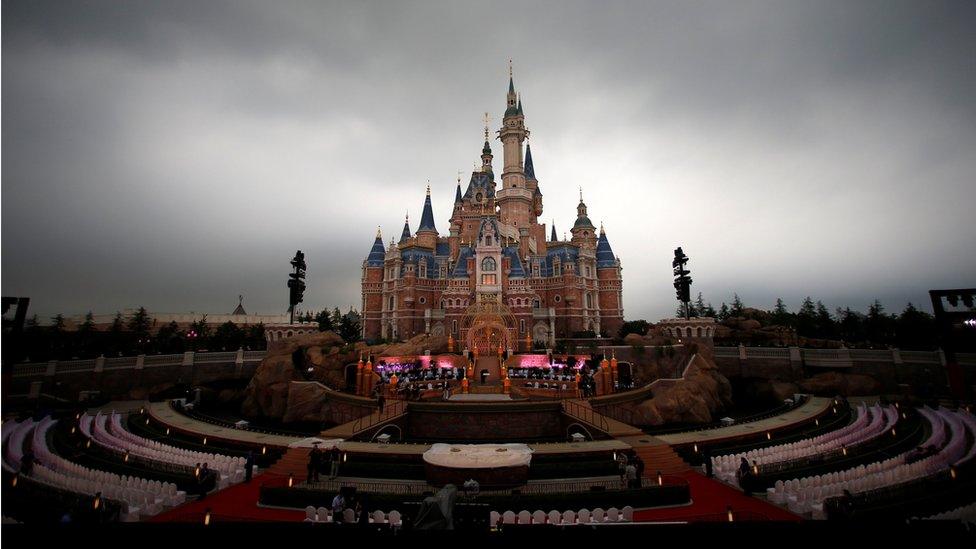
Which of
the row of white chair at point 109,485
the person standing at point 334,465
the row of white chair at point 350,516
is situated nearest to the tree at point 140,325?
the row of white chair at point 109,485

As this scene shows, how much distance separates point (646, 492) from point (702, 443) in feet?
23.3

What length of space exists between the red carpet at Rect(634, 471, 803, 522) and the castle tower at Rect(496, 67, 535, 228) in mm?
53205

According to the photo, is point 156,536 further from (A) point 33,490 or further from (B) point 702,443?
(B) point 702,443

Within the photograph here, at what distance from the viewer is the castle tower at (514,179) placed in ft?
211

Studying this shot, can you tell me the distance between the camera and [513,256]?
51594 mm

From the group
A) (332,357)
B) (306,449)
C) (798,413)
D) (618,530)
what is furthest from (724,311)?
(618,530)

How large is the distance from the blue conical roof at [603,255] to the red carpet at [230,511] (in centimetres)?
5263

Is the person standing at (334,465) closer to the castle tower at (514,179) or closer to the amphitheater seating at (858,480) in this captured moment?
the amphitheater seating at (858,480)

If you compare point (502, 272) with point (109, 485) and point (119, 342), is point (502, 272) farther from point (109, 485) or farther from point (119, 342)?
point (119, 342)

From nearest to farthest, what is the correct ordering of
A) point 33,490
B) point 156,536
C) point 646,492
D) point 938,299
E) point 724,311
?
1. point 156,536
2. point 33,490
3. point 646,492
4. point 938,299
5. point 724,311

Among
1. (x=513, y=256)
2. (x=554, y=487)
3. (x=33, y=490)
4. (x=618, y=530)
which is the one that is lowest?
(x=554, y=487)

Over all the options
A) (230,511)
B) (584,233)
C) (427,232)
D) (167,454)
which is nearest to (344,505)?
(230,511)

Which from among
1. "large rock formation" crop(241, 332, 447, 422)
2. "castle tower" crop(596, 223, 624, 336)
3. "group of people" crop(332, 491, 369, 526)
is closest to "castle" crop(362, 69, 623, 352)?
"castle tower" crop(596, 223, 624, 336)

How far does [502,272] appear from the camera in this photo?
164 feet
